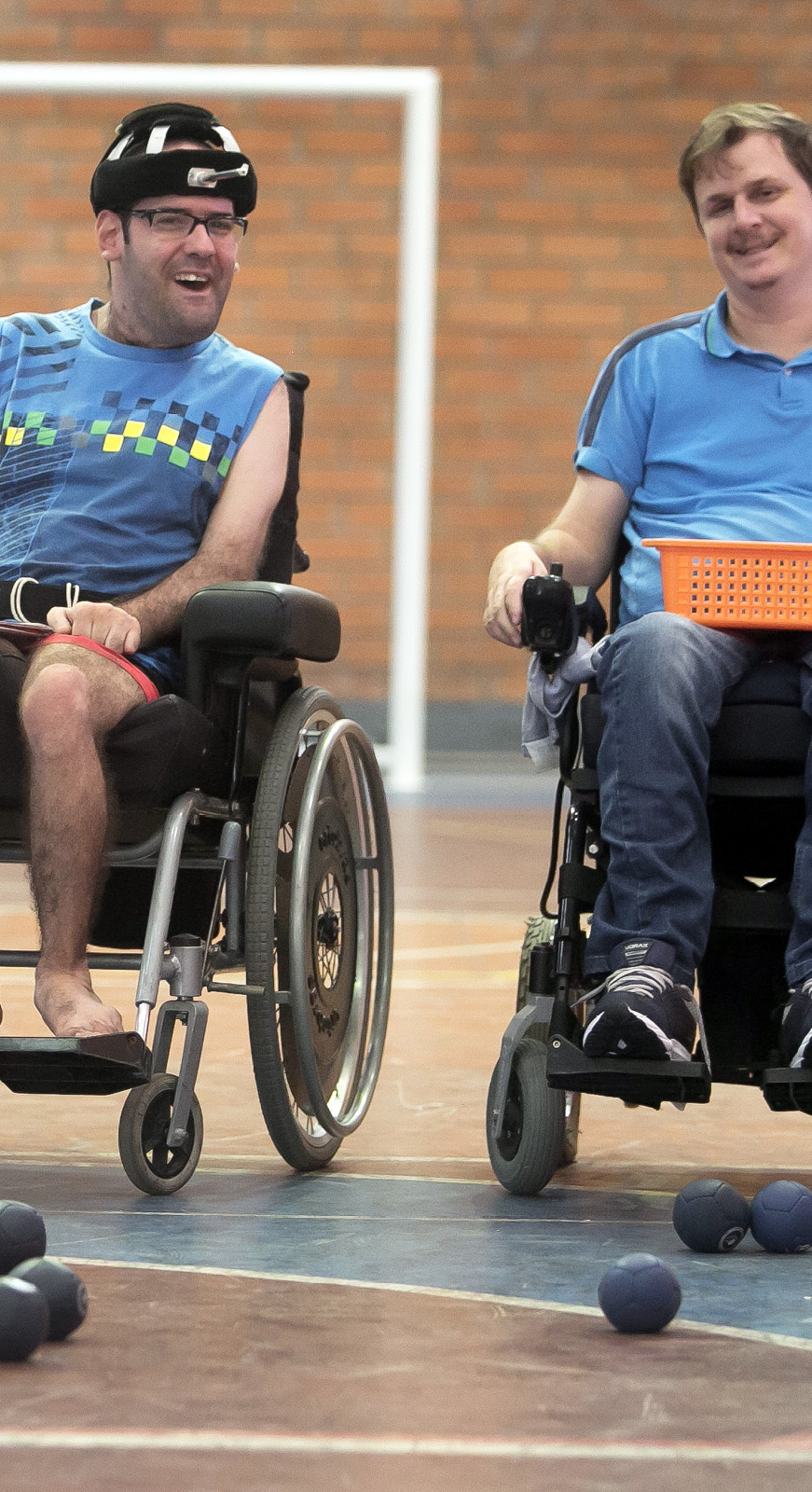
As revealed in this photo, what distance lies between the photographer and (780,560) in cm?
234

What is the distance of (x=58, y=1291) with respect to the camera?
170cm

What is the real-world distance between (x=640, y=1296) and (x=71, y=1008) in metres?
0.79

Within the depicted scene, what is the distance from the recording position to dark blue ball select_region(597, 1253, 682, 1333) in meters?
1.78

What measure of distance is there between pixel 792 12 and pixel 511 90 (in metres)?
1.27

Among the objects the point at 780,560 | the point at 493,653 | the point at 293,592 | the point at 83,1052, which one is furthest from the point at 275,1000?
the point at 493,653

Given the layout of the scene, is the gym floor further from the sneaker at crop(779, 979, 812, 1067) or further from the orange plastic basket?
the orange plastic basket

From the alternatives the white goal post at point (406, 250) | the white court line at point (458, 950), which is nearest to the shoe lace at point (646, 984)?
the white court line at point (458, 950)

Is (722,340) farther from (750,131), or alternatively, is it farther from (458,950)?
(458,950)

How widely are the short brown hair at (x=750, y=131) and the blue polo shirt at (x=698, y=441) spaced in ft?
0.62

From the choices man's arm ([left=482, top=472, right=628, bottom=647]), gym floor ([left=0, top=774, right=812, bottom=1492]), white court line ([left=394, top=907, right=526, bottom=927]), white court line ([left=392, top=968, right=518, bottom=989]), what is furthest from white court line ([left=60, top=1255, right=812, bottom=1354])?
white court line ([left=394, top=907, right=526, bottom=927])

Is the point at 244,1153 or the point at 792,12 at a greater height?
the point at 792,12

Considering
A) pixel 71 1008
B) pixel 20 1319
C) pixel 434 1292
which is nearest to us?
pixel 20 1319

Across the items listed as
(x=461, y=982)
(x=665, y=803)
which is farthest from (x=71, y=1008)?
(x=461, y=982)

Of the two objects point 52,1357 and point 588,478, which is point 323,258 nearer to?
point 588,478
